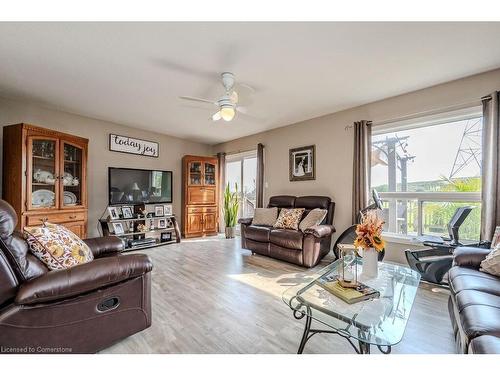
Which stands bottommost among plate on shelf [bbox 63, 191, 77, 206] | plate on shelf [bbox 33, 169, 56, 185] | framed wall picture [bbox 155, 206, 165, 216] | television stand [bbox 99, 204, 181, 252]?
television stand [bbox 99, 204, 181, 252]

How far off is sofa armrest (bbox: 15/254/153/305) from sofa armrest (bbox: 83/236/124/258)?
2.28 feet

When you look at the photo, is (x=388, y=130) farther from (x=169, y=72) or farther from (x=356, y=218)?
(x=169, y=72)

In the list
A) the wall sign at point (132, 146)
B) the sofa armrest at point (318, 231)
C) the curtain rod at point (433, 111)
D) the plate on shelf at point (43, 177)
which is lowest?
the sofa armrest at point (318, 231)

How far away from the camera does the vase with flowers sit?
1742mm

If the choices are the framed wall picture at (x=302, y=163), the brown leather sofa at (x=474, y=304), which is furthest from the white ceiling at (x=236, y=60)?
the brown leather sofa at (x=474, y=304)

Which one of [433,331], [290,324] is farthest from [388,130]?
[290,324]

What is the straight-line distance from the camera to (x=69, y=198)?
3613 mm

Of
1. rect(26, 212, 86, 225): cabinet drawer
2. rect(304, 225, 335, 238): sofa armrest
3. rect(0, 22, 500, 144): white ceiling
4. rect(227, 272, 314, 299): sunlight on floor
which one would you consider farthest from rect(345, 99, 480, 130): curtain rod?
rect(26, 212, 86, 225): cabinet drawer

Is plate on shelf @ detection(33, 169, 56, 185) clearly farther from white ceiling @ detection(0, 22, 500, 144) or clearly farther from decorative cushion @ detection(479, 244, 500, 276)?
decorative cushion @ detection(479, 244, 500, 276)

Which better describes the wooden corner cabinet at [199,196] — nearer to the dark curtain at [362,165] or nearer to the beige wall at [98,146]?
the beige wall at [98,146]

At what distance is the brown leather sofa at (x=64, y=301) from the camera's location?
1252mm

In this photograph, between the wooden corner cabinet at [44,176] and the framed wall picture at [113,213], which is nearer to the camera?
the wooden corner cabinet at [44,176]

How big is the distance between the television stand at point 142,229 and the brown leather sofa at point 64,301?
2.58 meters

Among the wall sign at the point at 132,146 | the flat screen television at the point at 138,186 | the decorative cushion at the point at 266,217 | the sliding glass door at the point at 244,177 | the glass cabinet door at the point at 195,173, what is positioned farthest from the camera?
the sliding glass door at the point at 244,177
